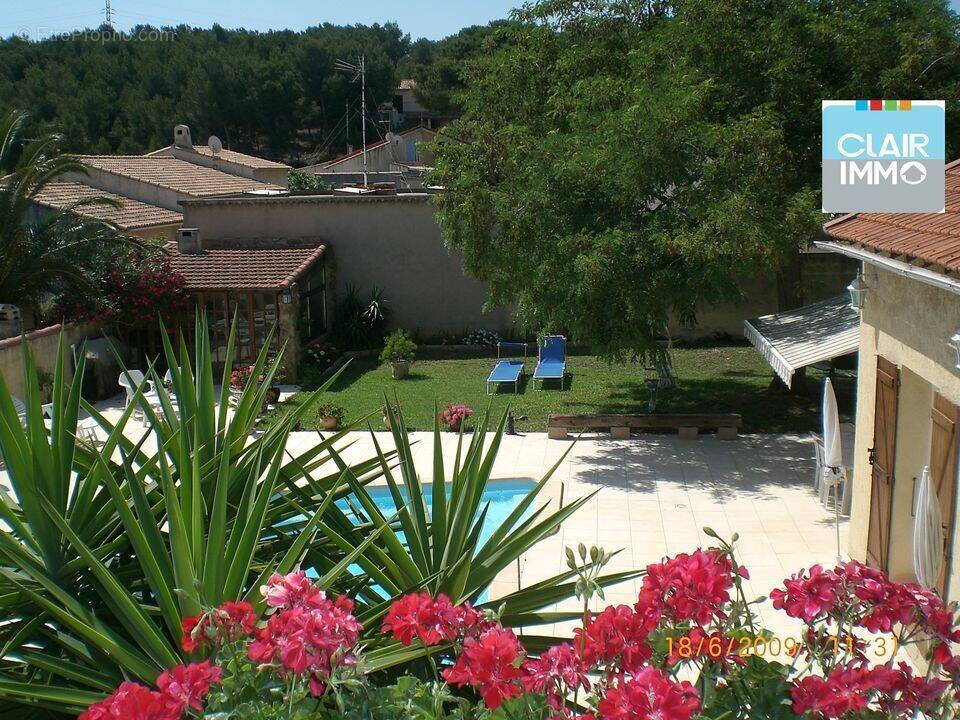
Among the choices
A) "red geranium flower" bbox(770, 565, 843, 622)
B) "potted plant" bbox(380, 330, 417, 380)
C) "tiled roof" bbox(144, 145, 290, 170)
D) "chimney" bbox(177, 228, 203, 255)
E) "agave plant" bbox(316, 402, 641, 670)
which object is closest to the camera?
"red geranium flower" bbox(770, 565, 843, 622)

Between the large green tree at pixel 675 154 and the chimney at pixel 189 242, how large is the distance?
10.6 metres

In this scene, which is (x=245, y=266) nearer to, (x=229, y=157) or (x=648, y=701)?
(x=648, y=701)

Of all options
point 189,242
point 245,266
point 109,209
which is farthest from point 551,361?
point 109,209

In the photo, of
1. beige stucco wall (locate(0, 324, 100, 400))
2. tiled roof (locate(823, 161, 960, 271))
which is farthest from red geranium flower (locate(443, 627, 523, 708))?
beige stucco wall (locate(0, 324, 100, 400))

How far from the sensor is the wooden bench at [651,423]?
17.9 meters

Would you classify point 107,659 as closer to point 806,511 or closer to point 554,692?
point 554,692

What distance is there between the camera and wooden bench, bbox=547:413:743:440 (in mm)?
17922

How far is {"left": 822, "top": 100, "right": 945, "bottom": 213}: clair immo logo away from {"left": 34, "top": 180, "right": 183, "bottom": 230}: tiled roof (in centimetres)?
2438

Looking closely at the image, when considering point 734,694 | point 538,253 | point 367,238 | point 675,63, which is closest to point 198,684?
point 734,694

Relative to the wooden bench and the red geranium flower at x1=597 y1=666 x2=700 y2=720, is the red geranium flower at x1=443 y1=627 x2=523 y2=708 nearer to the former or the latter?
the red geranium flower at x1=597 y1=666 x2=700 y2=720

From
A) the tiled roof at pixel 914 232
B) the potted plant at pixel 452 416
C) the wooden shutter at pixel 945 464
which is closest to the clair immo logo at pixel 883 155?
the tiled roof at pixel 914 232

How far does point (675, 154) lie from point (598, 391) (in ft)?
24.0

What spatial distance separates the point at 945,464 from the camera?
27.5 feet

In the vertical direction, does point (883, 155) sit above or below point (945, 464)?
above
